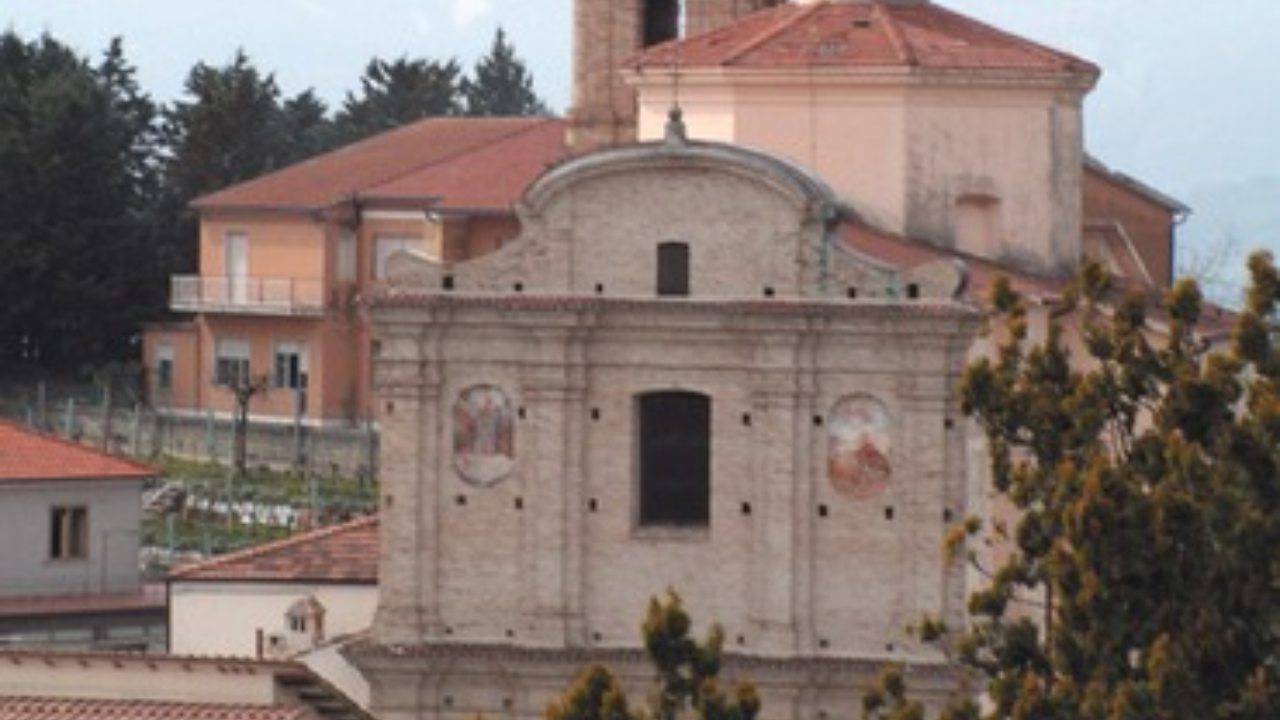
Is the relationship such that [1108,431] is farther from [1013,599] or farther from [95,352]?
[95,352]

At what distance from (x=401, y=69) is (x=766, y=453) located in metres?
89.9

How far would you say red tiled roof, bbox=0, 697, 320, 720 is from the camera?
4625 cm

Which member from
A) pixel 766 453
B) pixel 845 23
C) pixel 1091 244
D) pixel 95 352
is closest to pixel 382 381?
pixel 766 453

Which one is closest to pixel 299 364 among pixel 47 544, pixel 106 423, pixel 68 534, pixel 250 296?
pixel 250 296

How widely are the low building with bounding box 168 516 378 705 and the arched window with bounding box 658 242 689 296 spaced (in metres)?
4.35

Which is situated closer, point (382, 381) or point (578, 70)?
point (382, 381)

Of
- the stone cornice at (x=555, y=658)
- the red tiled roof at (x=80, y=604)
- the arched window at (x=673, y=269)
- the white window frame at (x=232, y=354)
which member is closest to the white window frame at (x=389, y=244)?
the white window frame at (x=232, y=354)

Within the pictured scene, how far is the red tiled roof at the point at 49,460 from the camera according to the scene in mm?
71875

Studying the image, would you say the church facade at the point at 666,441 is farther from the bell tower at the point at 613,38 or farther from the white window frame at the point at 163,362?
the white window frame at the point at 163,362

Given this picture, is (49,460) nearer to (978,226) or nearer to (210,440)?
(978,226)

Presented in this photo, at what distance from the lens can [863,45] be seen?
66.9 m

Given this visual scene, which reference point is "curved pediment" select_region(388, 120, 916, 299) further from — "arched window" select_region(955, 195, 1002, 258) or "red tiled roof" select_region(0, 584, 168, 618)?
"red tiled roof" select_region(0, 584, 168, 618)

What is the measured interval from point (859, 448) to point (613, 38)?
65.2 feet

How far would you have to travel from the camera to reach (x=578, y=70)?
78938mm
